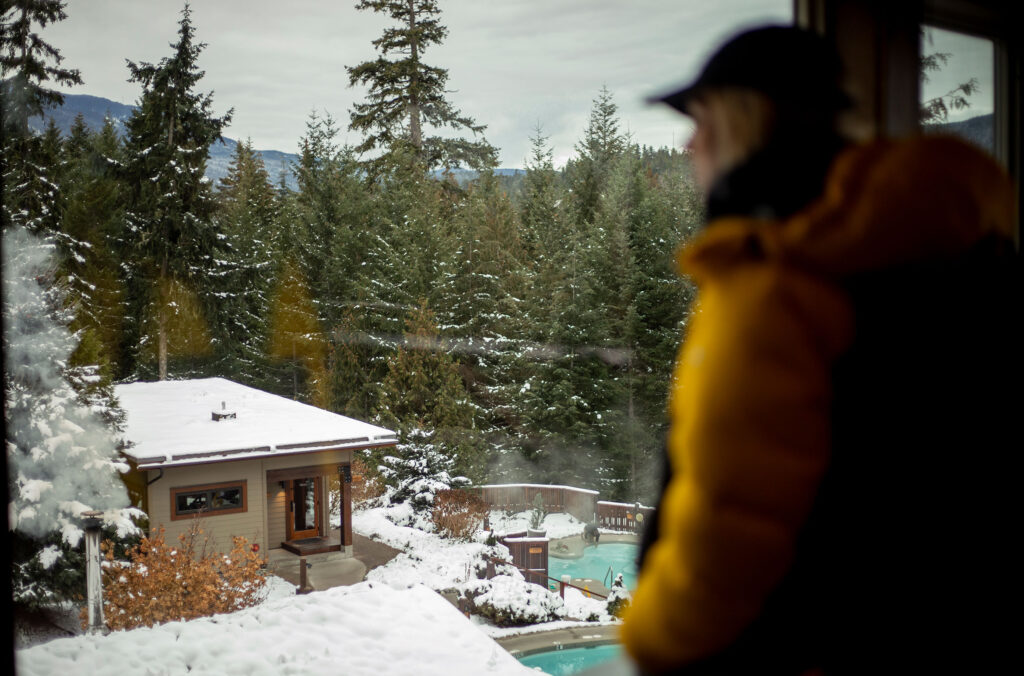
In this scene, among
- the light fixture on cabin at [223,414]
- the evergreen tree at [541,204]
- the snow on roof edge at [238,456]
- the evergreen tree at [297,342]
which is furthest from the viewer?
the evergreen tree at [541,204]

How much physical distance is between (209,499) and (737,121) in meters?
7.31

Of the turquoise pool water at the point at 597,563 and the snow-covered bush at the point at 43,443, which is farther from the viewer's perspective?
the turquoise pool water at the point at 597,563

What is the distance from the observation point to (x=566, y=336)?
11.3 m

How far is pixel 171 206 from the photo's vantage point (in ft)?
27.5

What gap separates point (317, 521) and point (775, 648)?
8.19m

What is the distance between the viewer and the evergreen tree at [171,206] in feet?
26.2

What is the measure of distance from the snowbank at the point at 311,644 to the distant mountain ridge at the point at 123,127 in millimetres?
1974

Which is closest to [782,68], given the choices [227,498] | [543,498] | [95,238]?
[95,238]

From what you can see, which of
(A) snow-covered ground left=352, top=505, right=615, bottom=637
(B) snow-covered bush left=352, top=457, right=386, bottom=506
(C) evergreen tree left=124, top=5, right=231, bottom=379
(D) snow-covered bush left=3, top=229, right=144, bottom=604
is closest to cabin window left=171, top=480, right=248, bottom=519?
(D) snow-covered bush left=3, top=229, right=144, bottom=604

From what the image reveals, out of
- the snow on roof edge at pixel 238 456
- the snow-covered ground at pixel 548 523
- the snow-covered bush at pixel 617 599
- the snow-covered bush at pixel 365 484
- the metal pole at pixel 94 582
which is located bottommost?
the snow-covered ground at pixel 548 523

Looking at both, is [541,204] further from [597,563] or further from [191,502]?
[191,502]

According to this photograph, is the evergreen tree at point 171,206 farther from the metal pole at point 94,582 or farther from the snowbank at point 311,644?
the snowbank at point 311,644

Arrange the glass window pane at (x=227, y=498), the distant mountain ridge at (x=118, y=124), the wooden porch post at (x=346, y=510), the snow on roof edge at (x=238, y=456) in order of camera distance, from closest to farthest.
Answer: the distant mountain ridge at (x=118, y=124)
the snow on roof edge at (x=238, y=456)
the glass window pane at (x=227, y=498)
the wooden porch post at (x=346, y=510)

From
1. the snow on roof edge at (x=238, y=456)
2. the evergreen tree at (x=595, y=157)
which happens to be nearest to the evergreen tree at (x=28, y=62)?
the snow on roof edge at (x=238, y=456)
